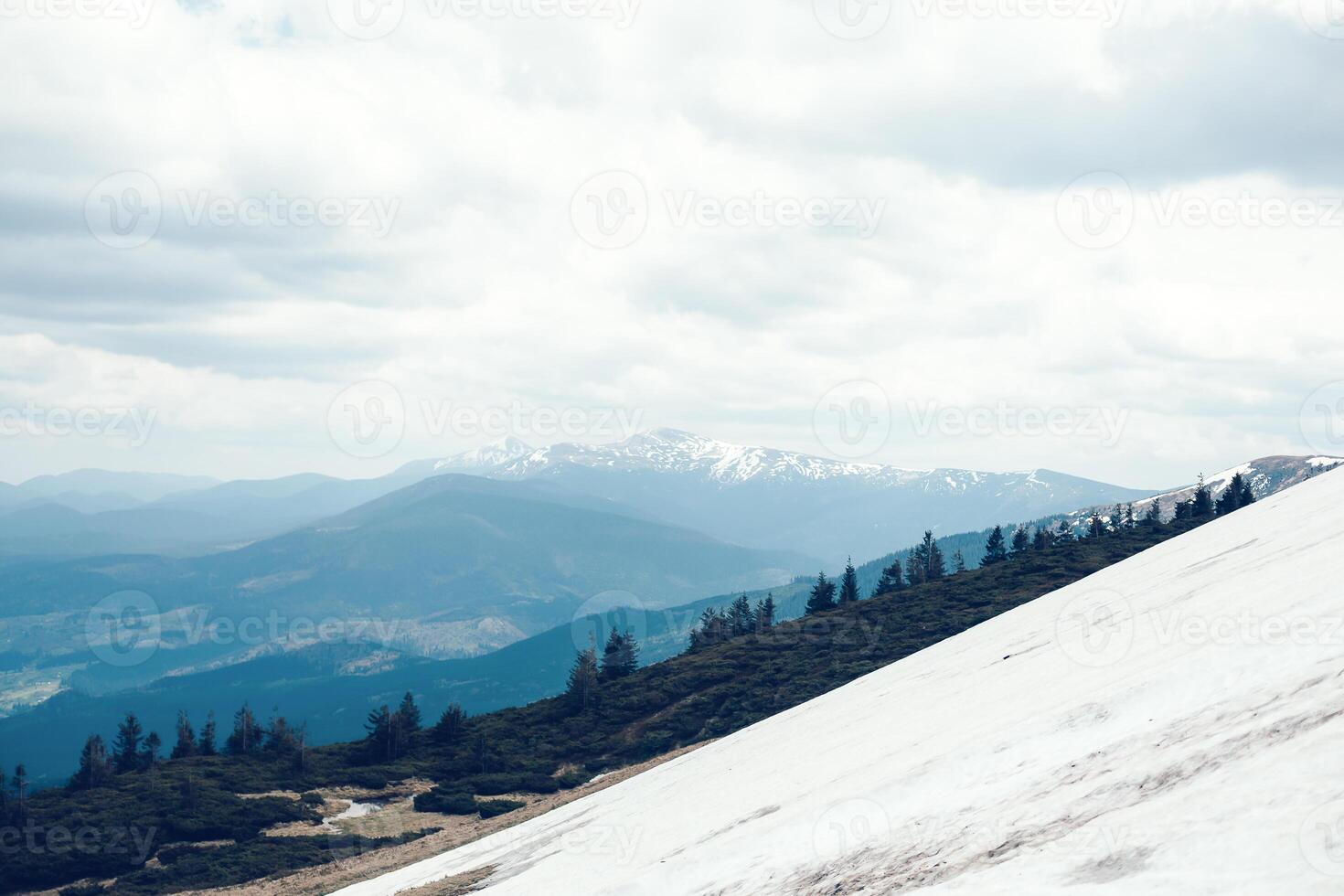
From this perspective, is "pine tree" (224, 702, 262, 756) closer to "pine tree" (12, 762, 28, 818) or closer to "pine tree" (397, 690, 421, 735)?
"pine tree" (12, 762, 28, 818)

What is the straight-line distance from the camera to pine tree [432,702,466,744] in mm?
65938

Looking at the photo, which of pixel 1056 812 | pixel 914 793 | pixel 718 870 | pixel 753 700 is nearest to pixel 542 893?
pixel 718 870

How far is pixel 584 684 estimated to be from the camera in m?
71.8

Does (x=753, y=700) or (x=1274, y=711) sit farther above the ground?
(x=1274, y=711)

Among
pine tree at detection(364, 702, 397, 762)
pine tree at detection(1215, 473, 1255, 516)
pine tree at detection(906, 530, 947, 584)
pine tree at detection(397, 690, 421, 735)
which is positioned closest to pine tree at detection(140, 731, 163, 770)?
pine tree at detection(397, 690, 421, 735)

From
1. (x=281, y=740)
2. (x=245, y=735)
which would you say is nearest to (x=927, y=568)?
(x=281, y=740)

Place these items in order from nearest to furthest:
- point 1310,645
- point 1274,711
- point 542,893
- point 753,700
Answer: point 1274,711 → point 1310,645 → point 542,893 → point 753,700

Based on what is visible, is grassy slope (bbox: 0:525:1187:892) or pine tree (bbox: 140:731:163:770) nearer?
grassy slope (bbox: 0:525:1187:892)

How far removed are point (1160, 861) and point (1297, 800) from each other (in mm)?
1823

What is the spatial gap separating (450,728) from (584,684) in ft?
37.1

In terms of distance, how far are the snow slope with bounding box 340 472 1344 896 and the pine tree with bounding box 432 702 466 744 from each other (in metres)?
35.3

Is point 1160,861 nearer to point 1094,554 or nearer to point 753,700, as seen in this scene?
point 753,700

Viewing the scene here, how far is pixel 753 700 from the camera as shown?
57.8 metres

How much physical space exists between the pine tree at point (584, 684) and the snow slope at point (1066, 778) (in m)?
38.2
